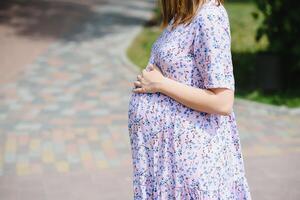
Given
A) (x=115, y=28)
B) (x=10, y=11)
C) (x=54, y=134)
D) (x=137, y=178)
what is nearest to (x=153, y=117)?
(x=137, y=178)

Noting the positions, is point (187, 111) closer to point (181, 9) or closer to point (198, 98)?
point (198, 98)

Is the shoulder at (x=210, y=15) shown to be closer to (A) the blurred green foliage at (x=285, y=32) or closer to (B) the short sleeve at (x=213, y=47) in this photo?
(B) the short sleeve at (x=213, y=47)

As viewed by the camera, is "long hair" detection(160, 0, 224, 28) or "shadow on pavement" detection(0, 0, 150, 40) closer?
"long hair" detection(160, 0, 224, 28)

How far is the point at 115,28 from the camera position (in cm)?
1355

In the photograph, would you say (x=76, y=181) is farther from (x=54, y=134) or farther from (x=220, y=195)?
(x=220, y=195)

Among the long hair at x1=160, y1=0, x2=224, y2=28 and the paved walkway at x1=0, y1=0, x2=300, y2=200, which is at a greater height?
the long hair at x1=160, y1=0, x2=224, y2=28

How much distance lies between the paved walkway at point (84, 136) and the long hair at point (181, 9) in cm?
271

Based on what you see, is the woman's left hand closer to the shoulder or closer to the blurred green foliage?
the shoulder

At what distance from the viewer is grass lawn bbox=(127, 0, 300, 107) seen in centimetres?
767

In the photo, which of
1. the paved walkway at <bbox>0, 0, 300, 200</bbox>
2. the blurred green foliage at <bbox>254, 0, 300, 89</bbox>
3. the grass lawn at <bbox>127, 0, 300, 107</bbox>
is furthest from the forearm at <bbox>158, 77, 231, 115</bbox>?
the blurred green foliage at <bbox>254, 0, 300, 89</bbox>

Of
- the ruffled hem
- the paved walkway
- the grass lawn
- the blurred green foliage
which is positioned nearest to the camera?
the ruffled hem

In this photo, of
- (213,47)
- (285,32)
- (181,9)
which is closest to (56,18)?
(285,32)

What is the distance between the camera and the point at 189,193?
238 centimetres

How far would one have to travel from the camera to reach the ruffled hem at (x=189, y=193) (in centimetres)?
237
